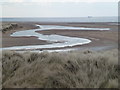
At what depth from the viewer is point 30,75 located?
7.26 meters

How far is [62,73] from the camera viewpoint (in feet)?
23.4

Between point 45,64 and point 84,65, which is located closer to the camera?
point 84,65

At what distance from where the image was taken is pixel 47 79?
6.93 meters

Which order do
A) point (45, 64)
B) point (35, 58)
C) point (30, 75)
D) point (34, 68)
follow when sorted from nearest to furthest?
point (30, 75) → point (34, 68) → point (45, 64) → point (35, 58)

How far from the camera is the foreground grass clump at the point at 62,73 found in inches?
255

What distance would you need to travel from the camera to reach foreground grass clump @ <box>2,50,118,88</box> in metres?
6.48

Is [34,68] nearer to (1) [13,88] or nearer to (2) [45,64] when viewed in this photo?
(2) [45,64]

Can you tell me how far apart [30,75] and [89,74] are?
2060mm

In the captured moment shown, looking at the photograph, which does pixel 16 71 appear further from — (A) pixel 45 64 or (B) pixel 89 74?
(B) pixel 89 74

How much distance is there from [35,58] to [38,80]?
2.50 metres

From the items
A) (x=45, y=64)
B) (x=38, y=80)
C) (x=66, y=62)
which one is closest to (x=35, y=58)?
(x=45, y=64)

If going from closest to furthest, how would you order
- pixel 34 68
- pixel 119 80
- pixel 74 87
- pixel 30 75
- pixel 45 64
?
pixel 74 87
pixel 119 80
pixel 30 75
pixel 34 68
pixel 45 64

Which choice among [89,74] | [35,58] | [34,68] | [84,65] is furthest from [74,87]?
[35,58]

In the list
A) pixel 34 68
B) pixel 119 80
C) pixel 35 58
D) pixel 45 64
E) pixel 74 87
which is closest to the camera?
pixel 74 87
